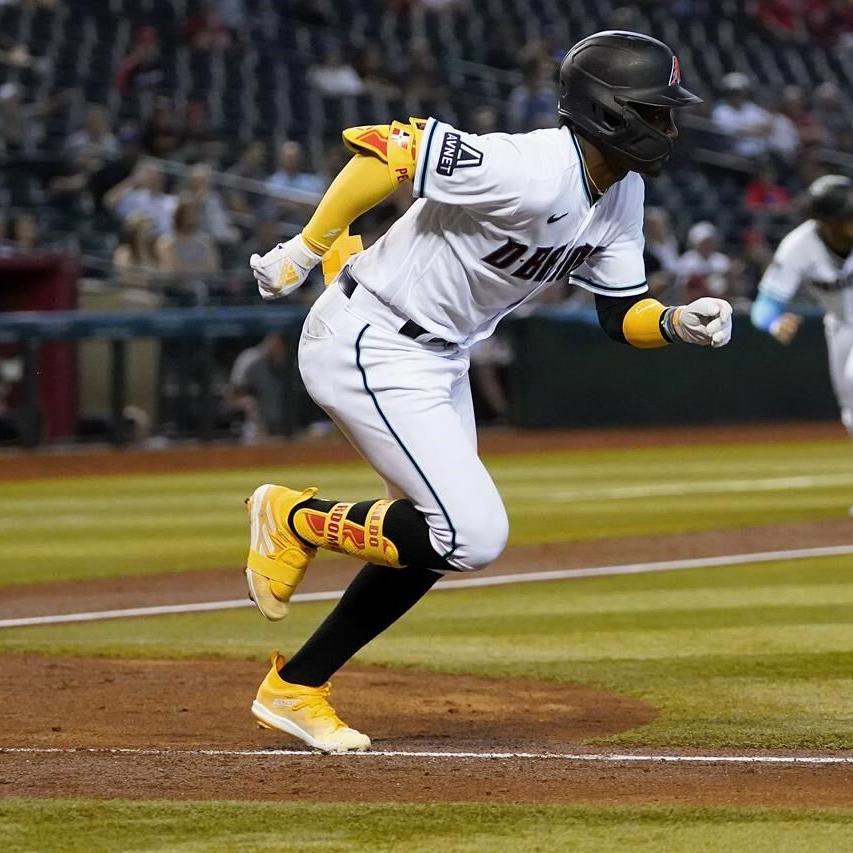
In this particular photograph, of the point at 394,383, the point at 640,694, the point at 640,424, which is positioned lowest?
the point at 640,424

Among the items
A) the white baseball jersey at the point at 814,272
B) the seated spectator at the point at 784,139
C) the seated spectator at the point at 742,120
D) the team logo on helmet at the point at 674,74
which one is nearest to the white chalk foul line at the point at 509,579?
the white baseball jersey at the point at 814,272

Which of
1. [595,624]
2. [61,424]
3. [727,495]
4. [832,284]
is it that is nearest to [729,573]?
[595,624]

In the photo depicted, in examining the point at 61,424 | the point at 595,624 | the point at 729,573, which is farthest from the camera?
the point at 61,424

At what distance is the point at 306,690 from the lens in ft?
15.8

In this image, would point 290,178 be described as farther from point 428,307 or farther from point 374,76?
point 428,307

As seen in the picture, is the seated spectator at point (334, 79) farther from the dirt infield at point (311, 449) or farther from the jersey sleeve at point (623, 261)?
the jersey sleeve at point (623, 261)

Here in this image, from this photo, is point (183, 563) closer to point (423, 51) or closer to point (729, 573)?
point (729, 573)

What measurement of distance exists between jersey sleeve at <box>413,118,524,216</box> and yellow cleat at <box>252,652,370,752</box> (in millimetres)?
1408

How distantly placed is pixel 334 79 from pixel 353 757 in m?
16.8

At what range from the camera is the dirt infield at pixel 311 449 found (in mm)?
14898

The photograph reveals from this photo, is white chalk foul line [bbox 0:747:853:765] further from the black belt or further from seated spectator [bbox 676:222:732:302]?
seated spectator [bbox 676:222:732:302]

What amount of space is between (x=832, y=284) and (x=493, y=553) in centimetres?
671

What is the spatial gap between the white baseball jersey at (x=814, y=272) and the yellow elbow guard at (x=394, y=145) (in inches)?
263

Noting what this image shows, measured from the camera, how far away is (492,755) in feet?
15.2
